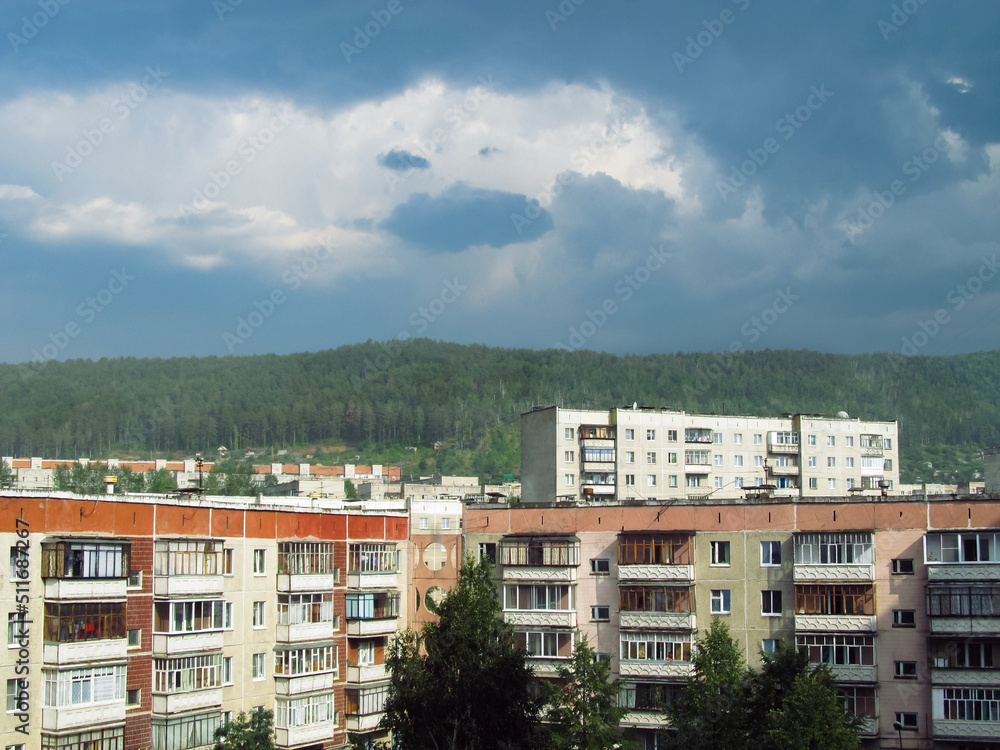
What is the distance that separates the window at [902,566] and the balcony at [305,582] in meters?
28.1

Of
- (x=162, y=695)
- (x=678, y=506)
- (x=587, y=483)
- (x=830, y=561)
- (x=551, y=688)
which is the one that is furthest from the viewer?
(x=587, y=483)

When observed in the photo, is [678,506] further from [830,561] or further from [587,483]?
[587,483]

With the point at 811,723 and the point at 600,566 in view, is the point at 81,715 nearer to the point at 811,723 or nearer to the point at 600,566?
the point at 600,566

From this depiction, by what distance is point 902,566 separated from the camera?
50781 mm

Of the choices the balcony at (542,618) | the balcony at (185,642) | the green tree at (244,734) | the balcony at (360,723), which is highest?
the balcony at (185,642)

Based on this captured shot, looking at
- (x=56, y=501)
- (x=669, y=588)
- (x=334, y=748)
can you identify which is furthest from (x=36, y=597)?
(x=669, y=588)

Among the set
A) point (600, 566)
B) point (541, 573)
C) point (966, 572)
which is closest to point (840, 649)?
point (966, 572)

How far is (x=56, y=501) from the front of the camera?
40.1m

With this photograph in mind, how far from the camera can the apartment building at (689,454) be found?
9481 cm

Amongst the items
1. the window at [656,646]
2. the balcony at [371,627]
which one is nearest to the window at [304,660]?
the balcony at [371,627]

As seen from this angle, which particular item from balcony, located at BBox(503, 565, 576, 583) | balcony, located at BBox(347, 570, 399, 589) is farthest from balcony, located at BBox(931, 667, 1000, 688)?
balcony, located at BBox(347, 570, 399, 589)

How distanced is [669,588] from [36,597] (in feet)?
100

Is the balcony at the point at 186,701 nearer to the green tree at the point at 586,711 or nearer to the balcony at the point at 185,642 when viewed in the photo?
the balcony at the point at 185,642

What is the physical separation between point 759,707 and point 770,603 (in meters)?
8.91
